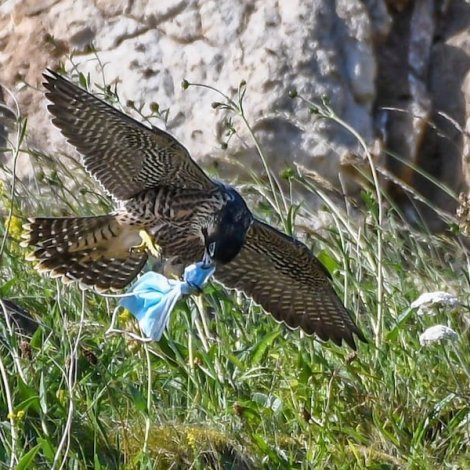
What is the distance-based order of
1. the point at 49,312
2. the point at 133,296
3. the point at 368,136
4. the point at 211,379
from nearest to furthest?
1. the point at 133,296
2. the point at 211,379
3. the point at 49,312
4. the point at 368,136

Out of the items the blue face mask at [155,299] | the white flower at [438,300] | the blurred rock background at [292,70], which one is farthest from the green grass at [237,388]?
the blurred rock background at [292,70]

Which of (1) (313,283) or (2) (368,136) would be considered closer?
(1) (313,283)

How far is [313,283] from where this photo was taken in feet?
20.1

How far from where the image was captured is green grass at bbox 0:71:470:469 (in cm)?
485

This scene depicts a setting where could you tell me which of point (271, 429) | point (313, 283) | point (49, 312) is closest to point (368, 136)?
point (313, 283)

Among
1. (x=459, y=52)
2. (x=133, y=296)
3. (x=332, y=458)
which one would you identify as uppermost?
(x=459, y=52)

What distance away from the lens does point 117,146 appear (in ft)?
18.9

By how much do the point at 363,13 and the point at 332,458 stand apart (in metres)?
3.61

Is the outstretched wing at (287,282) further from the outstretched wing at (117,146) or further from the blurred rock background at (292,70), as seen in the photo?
the blurred rock background at (292,70)

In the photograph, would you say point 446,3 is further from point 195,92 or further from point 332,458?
point 332,458

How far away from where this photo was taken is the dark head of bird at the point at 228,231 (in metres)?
5.87

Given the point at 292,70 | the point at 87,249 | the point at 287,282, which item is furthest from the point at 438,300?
the point at 292,70

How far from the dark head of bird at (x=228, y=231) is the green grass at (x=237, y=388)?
0.19m

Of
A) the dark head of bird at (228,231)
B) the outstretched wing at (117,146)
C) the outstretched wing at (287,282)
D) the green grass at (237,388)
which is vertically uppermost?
the outstretched wing at (117,146)
